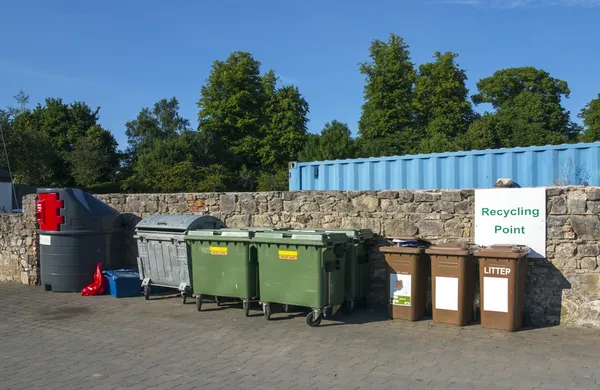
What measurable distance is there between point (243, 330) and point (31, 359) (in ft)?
8.46

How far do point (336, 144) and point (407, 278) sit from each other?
19.8m

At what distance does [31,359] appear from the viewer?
617 cm

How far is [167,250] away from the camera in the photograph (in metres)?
9.33

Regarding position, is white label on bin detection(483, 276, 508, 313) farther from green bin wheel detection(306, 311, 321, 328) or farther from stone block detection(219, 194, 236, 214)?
stone block detection(219, 194, 236, 214)

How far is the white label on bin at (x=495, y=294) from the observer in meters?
7.00

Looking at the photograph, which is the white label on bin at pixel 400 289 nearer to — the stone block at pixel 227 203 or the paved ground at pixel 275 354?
the paved ground at pixel 275 354

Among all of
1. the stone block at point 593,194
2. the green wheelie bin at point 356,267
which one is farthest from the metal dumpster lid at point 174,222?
the stone block at point 593,194

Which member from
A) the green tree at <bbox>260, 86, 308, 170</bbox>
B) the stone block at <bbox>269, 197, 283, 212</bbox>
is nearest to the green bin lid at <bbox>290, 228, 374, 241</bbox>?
the stone block at <bbox>269, 197, 283, 212</bbox>

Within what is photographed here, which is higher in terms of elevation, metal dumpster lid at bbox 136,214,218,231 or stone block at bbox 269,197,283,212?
stone block at bbox 269,197,283,212

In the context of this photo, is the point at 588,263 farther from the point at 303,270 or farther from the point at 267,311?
the point at 267,311

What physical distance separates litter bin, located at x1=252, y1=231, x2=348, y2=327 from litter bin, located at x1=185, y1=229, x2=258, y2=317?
201 millimetres

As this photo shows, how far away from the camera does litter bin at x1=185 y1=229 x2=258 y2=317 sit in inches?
320

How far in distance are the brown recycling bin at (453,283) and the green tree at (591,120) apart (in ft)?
86.5

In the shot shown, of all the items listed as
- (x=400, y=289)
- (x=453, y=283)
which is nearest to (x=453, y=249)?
(x=453, y=283)
